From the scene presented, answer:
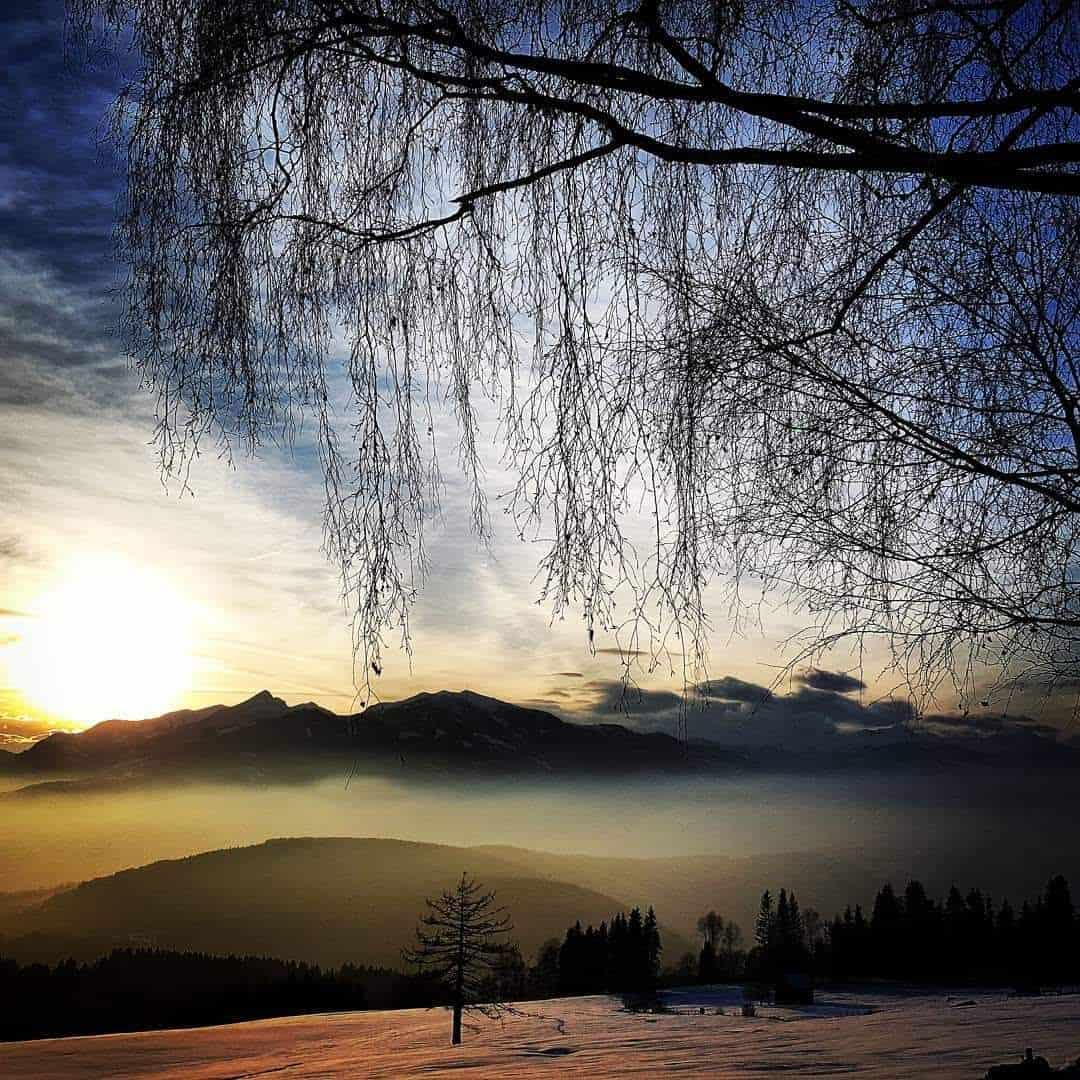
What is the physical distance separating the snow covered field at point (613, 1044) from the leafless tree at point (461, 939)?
66.0 inches

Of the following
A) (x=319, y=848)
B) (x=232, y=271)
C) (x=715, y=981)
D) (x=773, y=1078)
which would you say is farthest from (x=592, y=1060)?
(x=319, y=848)

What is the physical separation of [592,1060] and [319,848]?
3609cm

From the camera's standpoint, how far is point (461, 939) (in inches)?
841

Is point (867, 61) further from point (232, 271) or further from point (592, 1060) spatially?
point (592, 1060)

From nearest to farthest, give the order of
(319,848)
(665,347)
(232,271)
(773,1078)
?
1. (232,271)
2. (665,347)
3. (773,1078)
4. (319,848)

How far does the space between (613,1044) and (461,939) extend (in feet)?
13.5

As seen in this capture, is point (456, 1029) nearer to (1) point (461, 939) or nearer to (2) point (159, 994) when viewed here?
(1) point (461, 939)

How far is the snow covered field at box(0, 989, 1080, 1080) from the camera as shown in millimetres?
7945

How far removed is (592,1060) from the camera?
15.6 m

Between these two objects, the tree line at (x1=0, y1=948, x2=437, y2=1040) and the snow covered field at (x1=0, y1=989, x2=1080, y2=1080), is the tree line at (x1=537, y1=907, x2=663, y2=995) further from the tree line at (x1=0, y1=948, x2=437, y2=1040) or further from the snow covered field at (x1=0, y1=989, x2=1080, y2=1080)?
the tree line at (x1=0, y1=948, x2=437, y2=1040)

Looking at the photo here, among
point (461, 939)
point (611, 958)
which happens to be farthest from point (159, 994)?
point (461, 939)

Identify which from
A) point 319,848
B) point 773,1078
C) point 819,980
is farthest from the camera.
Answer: point 319,848

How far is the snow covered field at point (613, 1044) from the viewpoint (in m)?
7.95

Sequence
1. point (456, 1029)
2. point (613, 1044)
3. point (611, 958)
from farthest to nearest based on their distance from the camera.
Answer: point (611, 958), point (456, 1029), point (613, 1044)
